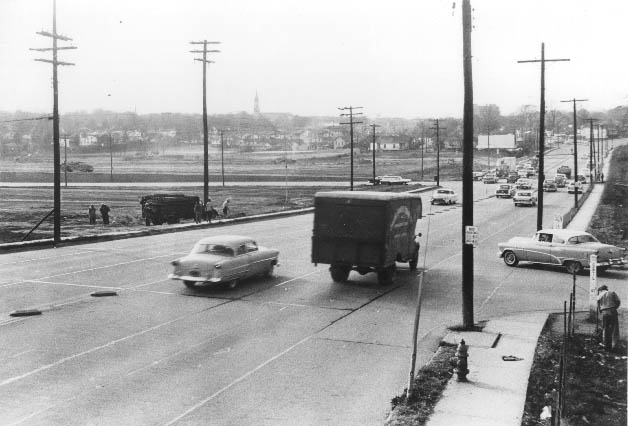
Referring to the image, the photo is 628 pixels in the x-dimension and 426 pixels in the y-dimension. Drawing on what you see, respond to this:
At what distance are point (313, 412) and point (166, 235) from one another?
83.3 feet

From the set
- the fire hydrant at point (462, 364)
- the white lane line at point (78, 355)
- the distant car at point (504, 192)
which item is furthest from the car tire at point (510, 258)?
the distant car at point (504, 192)

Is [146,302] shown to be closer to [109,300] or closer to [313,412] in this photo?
[109,300]

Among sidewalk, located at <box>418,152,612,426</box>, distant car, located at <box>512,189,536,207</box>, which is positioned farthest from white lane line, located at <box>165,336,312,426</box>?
distant car, located at <box>512,189,536,207</box>

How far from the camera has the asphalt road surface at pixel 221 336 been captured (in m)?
9.91

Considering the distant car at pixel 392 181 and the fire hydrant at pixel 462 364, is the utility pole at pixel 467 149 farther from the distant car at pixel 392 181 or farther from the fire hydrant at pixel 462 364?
the distant car at pixel 392 181

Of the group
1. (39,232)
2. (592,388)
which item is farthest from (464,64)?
(39,232)

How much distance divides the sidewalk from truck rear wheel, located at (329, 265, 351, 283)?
5.46 meters

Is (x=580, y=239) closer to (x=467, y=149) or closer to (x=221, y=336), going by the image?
(x=467, y=149)

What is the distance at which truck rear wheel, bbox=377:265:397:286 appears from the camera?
1966cm

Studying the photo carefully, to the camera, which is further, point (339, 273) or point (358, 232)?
point (339, 273)

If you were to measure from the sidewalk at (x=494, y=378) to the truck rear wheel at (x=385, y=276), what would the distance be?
14.4 feet

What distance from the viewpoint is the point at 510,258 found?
951 inches

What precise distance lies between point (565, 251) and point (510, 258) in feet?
6.80

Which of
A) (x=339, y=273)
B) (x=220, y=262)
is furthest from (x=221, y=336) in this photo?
(x=339, y=273)
